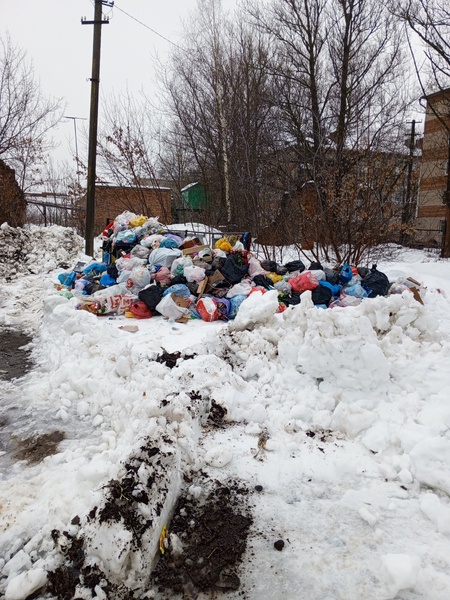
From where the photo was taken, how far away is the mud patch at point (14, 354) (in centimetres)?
407

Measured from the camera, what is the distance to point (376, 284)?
6078mm

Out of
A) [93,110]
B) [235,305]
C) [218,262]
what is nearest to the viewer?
[235,305]

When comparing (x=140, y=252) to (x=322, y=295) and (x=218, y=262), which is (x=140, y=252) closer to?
(x=218, y=262)

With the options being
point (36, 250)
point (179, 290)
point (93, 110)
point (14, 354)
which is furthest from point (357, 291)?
point (36, 250)

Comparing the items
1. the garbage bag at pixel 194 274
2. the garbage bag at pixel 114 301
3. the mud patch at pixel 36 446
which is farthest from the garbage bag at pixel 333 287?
the mud patch at pixel 36 446

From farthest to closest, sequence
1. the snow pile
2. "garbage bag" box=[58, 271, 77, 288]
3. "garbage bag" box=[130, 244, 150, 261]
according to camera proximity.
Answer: the snow pile → "garbage bag" box=[58, 271, 77, 288] → "garbage bag" box=[130, 244, 150, 261]

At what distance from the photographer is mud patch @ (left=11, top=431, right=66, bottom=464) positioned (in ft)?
8.68

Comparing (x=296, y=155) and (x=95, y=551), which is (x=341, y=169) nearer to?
(x=296, y=155)

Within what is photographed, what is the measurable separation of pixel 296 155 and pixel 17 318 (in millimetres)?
11503

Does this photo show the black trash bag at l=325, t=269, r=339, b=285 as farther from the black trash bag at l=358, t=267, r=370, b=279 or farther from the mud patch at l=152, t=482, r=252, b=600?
the mud patch at l=152, t=482, r=252, b=600

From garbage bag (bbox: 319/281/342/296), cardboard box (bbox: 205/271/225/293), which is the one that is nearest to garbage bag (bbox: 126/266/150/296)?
cardboard box (bbox: 205/271/225/293)

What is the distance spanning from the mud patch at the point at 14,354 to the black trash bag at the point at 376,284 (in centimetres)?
481

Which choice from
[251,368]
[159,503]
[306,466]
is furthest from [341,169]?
[159,503]

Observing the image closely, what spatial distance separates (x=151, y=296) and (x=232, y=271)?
1380 mm
